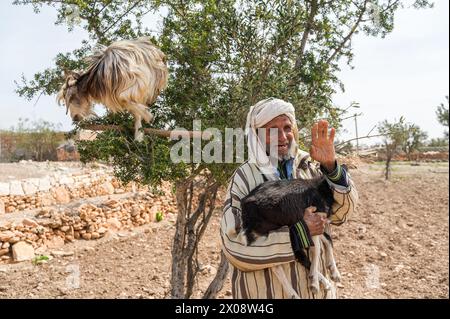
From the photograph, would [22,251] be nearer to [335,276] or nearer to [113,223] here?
[113,223]

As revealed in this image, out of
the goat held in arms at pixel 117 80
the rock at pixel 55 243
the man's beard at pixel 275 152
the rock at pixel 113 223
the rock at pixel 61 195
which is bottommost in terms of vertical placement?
the rock at pixel 55 243

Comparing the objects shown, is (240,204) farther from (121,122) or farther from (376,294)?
(376,294)

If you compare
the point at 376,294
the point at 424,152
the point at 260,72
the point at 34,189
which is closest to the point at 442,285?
the point at 376,294

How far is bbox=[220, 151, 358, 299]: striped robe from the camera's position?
6.43 ft

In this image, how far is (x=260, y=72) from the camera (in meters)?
3.32

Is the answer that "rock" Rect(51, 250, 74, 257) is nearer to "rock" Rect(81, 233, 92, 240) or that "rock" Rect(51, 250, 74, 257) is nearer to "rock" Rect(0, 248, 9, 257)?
"rock" Rect(81, 233, 92, 240)

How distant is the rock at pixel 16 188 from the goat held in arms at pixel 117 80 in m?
5.62

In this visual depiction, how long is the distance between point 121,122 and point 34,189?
6543 millimetres

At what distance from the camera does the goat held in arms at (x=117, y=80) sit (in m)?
2.52

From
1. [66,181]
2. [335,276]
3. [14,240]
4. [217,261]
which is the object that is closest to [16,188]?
[14,240]

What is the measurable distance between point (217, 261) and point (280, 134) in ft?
22.4

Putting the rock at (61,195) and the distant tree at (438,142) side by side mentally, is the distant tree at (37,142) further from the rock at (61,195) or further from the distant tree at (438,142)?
the distant tree at (438,142)

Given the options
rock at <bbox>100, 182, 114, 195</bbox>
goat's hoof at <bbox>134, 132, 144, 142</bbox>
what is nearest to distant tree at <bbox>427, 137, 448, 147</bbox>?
rock at <bbox>100, 182, 114, 195</bbox>

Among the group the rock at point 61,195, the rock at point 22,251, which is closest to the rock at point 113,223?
the rock at point 61,195
